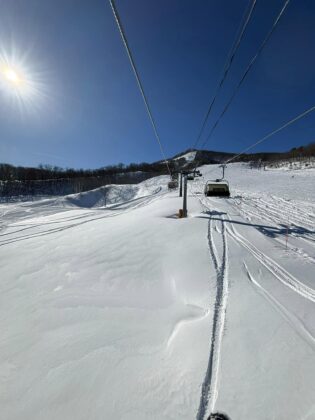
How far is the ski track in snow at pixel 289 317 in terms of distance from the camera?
12.0ft

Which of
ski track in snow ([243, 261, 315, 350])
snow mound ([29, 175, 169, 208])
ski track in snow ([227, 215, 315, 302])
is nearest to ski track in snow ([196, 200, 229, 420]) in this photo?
ski track in snow ([243, 261, 315, 350])

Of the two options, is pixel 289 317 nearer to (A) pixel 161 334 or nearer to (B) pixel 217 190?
(A) pixel 161 334

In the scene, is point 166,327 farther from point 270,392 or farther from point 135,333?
point 270,392

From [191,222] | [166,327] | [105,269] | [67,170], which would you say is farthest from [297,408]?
[67,170]

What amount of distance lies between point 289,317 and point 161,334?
230 cm

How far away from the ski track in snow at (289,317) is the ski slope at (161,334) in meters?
0.02

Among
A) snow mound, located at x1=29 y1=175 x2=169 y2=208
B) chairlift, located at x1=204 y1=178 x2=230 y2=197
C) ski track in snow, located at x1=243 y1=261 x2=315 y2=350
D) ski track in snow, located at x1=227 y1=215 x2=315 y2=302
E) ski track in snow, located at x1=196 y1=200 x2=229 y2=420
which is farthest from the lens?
snow mound, located at x1=29 y1=175 x2=169 y2=208

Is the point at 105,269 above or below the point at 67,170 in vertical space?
below

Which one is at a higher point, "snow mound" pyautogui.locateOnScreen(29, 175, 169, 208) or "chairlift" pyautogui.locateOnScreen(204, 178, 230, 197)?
"chairlift" pyautogui.locateOnScreen(204, 178, 230, 197)

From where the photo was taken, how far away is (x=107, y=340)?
13.1 feet

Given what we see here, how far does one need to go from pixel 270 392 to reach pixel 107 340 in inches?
98.4

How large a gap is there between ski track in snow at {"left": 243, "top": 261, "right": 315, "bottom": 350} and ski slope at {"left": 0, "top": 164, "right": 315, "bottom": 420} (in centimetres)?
2

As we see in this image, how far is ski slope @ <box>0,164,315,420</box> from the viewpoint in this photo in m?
2.89

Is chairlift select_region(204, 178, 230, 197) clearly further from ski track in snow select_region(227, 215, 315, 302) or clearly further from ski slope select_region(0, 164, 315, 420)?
ski slope select_region(0, 164, 315, 420)
